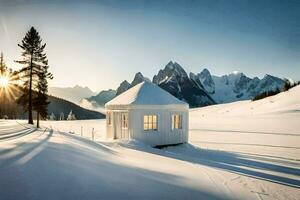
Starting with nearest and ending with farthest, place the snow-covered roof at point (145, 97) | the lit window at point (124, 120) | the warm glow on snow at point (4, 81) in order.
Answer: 1. the snow-covered roof at point (145, 97)
2. the lit window at point (124, 120)
3. the warm glow on snow at point (4, 81)

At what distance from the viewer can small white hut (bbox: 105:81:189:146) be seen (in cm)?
1891

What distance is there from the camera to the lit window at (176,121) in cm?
2016

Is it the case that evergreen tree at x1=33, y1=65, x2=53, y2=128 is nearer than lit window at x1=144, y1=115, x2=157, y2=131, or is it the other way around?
lit window at x1=144, y1=115, x2=157, y2=131

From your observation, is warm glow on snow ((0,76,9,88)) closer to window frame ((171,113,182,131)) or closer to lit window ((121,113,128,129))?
lit window ((121,113,128,129))

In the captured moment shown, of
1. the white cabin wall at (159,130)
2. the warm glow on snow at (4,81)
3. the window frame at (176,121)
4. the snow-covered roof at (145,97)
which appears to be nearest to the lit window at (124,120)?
the white cabin wall at (159,130)

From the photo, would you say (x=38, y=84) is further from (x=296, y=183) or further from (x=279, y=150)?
(x=296, y=183)

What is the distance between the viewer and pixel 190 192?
6895mm

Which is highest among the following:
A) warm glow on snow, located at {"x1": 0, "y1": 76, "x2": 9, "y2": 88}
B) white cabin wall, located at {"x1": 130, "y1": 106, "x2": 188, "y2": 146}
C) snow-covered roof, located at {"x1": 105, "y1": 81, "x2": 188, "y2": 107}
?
warm glow on snow, located at {"x1": 0, "y1": 76, "x2": 9, "y2": 88}

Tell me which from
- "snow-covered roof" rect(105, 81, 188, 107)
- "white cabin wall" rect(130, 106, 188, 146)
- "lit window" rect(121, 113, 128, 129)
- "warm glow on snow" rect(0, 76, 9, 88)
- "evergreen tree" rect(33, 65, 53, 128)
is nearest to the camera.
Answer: "white cabin wall" rect(130, 106, 188, 146)

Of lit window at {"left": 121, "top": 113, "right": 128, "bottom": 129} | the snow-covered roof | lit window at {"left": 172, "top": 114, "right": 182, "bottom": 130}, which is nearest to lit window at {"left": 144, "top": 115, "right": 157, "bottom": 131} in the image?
the snow-covered roof

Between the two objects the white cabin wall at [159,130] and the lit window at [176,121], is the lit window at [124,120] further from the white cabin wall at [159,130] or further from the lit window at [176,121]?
the lit window at [176,121]

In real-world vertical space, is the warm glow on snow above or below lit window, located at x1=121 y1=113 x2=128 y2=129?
above

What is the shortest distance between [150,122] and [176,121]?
2.22 metres

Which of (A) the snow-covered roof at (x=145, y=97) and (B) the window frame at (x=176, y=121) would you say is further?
(B) the window frame at (x=176, y=121)
